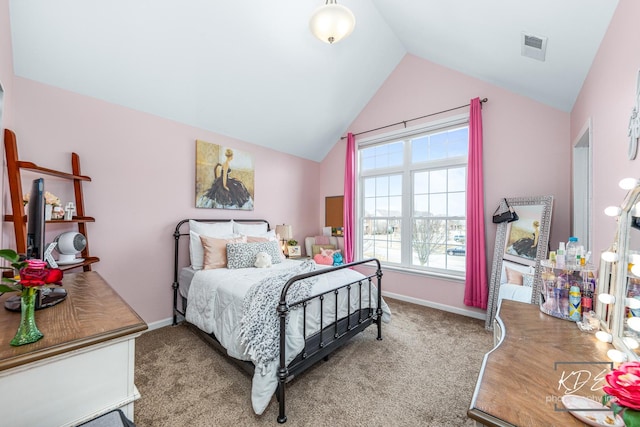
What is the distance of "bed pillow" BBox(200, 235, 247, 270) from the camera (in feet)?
9.23

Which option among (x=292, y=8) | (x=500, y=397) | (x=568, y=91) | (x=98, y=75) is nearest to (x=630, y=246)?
(x=500, y=397)

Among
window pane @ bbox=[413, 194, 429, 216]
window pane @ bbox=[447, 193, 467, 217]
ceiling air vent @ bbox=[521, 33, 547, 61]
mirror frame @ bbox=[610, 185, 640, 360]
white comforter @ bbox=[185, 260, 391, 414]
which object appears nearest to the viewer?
mirror frame @ bbox=[610, 185, 640, 360]

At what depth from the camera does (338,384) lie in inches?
78.4

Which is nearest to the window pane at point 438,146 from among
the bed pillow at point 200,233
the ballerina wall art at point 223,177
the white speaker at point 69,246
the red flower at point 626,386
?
the ballerina wall art at point 223,177

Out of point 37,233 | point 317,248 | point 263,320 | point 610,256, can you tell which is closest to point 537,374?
point 610,256

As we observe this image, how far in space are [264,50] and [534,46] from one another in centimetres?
251

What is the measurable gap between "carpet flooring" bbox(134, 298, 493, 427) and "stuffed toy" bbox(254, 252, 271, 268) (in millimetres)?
902

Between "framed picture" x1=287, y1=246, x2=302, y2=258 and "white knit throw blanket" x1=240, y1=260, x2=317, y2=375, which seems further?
"framed picture" x1=287, y1=246, x2=302, y2=258

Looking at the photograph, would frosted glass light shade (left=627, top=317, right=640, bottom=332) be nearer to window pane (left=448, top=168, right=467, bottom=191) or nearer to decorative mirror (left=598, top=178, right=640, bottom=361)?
decorative mirror (left=598, top=178, right=640, bottom=361)

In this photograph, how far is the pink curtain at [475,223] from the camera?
317cm

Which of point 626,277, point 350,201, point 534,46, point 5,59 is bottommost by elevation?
point 626,277

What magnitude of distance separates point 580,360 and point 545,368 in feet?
0.55

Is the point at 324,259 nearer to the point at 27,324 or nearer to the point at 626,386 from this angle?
the point at 27,324

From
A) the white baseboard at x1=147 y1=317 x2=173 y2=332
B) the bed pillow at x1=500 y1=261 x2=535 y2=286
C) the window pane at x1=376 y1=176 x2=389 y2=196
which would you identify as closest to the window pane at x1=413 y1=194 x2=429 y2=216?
the window pane at x1=376 y1=176 x2=389 y2=196
